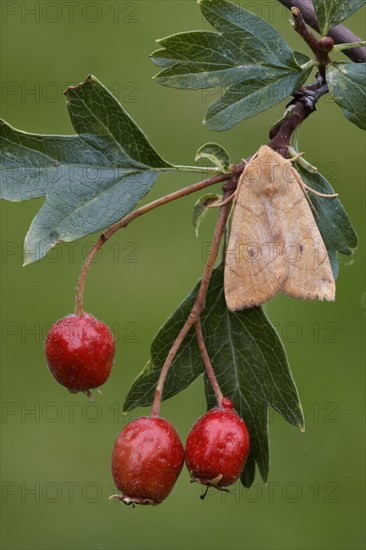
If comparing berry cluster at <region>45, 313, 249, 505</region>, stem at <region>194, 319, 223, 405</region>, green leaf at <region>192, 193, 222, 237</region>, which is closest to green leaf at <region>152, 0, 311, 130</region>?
green leaf at <region>192, 193, 222, 237</region>

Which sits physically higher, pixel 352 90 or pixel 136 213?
pixel 352 90

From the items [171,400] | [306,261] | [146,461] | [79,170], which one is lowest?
[171,400]

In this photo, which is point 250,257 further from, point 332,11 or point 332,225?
point 332,11

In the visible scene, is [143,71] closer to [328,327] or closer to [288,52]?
[328,327]

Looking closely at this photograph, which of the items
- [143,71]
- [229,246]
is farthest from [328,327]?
[229,246]

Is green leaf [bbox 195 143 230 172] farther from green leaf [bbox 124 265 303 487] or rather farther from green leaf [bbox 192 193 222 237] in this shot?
green leaf [bbox 124 265 303 487]

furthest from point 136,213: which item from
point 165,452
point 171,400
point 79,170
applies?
point 171,400

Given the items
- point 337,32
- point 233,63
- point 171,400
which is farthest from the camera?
point 171,400
